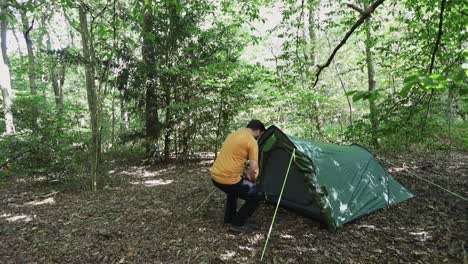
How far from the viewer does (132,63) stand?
8.70 meters

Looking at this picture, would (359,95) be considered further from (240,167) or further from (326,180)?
(326,180)

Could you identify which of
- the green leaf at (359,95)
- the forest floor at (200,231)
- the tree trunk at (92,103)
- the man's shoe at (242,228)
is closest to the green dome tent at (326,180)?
the forest floor at (200,231)

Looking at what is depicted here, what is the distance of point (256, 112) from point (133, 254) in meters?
7.34

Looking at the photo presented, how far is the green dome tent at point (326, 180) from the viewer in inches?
180

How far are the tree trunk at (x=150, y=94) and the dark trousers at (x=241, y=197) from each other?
215 inches

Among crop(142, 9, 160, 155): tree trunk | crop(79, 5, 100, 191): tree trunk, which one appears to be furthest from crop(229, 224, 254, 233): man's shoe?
crop(142, 9, 160, 155): tree trunk

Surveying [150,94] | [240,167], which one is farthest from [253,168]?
[150,94]

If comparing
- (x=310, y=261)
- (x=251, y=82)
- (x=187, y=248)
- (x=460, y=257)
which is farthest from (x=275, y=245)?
(x=251, y=82)

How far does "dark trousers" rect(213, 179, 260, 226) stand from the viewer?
4.24 m

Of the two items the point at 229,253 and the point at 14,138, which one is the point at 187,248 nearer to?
the point at 229,253

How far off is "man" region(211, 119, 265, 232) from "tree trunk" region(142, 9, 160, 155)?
5.48 metres

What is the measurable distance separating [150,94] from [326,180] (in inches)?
251

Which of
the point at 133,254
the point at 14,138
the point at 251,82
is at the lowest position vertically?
the point at 133,254

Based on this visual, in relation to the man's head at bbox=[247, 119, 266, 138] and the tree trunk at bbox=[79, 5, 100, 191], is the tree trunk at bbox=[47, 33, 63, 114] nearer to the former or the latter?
the tree trunk at bbox=[79, 5, 100, 191]
